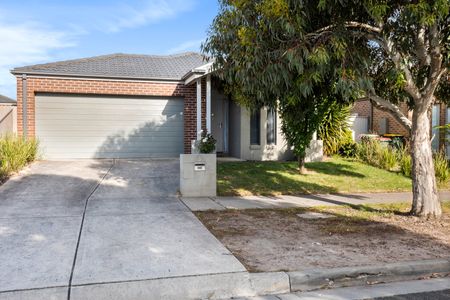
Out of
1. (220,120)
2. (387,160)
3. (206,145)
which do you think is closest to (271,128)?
(220,120)

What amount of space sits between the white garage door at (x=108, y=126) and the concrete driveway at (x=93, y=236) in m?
2.90

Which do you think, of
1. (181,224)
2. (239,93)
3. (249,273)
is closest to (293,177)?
(239,93)

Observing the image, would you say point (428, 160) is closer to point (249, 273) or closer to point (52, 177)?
point (249, 273)

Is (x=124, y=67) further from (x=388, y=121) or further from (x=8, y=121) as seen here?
(x=388, y=121)

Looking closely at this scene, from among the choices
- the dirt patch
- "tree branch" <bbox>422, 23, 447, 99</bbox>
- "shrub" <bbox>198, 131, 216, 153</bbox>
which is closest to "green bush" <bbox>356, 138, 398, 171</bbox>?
the dirt patch

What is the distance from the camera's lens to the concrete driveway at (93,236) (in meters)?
4.43

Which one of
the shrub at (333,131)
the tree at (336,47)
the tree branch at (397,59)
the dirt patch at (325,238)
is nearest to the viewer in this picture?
the dirt patch at (325,238)

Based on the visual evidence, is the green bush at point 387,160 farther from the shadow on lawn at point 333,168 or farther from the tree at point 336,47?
the tree at point 336,47

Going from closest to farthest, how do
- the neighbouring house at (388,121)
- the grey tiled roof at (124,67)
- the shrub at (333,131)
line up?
the grey tiled roof at (124,67)
the shrub at (333,131)
the neighbouring house at (388,121)

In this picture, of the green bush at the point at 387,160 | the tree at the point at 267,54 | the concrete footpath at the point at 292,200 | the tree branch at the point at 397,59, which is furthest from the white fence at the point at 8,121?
the green bush at the point at 387,160

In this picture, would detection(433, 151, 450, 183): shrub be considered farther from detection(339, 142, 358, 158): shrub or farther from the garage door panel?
the garage door panel

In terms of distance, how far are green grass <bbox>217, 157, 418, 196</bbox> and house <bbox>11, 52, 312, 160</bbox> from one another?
5.73ft

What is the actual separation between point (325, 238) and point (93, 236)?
137 inches

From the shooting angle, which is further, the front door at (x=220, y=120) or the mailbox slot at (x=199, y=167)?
the front door at (x=220, y=120)
